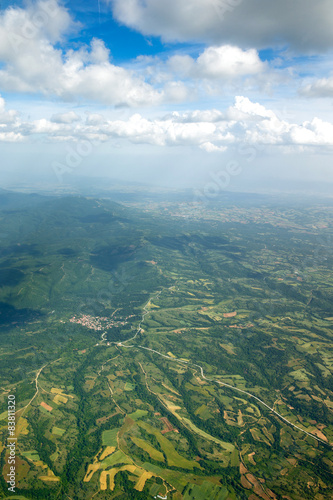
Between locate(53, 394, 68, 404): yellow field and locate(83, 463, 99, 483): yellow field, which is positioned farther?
locate(53, 394, 68, 404): yellow field

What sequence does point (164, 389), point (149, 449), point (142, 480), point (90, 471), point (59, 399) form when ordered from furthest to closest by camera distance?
point (164, 389) → point (59, 399) → point (149, 449) → point (90, 471) → point (142, 480)

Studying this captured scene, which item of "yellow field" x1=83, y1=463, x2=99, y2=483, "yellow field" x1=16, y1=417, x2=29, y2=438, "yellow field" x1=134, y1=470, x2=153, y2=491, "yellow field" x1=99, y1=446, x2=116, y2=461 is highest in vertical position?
"yellow field" x1=16, y1=417, x2=29, y2=438

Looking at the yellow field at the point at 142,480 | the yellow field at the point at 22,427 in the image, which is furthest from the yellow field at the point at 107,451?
the yellow field at the point at 22,427

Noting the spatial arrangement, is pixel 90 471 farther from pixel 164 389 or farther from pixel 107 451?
pixel 164 389

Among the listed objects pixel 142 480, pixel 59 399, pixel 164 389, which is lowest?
pixel 142 480

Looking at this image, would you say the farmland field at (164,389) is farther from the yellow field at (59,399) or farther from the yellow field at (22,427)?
the yellow field at (59,399)

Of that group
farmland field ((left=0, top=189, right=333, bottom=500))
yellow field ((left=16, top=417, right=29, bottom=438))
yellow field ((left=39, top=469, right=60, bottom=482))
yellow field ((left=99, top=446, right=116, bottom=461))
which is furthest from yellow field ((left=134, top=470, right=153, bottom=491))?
yellow field ((left=16, top=417, right=29, bottom=438))

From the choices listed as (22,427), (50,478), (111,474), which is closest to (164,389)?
(111,474)

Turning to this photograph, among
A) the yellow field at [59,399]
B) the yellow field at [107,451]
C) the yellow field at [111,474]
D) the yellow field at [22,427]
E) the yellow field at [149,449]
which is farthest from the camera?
the yellow field at [59,399]

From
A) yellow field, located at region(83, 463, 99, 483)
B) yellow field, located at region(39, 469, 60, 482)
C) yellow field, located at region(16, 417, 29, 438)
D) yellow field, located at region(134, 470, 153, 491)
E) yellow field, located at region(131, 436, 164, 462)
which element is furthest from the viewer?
yellow field, located at region(16, 417, 29, 438)

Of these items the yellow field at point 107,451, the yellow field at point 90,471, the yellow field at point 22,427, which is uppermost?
the yellow field at point 22,427

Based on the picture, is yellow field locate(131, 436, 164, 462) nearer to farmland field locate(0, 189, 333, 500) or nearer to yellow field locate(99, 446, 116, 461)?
farmland field locate(0, 189, 333, 500)

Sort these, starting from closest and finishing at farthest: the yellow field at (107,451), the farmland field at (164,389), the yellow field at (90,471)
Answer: the yellow field at (90,471) < the farmland field at (164,389) < the yellow field at (107,451)
